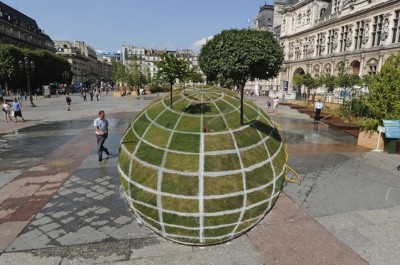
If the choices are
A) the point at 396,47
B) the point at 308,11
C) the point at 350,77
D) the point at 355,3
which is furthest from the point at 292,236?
the point at 308,11

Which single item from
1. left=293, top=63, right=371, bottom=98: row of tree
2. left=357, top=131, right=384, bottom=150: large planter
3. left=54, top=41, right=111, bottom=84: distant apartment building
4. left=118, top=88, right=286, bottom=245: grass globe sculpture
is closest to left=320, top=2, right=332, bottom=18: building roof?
left=293, top=63, right=371, bottom=98: row of tree

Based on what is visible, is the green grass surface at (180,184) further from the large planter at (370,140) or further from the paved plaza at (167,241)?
the large planter at (370,140)

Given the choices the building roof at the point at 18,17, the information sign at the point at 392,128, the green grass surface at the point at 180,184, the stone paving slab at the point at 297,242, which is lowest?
the stone paving slab at the point at 297,242

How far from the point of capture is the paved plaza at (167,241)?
17.8ft

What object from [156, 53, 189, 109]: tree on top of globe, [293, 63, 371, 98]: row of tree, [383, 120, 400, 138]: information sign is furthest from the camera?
[293, 63, 371, 98]: row of tree

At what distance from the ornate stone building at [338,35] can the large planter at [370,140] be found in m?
29.2

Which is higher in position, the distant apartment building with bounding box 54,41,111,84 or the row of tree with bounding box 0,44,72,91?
the distant apartment building with bounding box 54,41,111,84

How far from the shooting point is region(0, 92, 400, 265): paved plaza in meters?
5.44

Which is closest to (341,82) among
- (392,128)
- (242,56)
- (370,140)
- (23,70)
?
(370,140)

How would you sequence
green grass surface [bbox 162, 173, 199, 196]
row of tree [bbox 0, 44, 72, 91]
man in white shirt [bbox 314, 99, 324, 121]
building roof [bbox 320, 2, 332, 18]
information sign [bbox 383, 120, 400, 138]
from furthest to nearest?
1. building roof [bbox 320, 2, 332, 18]
2. row of tree [bbox 0, 44, 72, 91]
3. man in white shirt [bbox 314, 99, 324, 121]
4. information sign [bbox 383, 120, 400, 138]
5. green grass surface [bbox 162, 173, 199, 196]

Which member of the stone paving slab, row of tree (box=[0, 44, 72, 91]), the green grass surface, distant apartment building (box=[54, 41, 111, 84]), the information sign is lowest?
the stone paving slab

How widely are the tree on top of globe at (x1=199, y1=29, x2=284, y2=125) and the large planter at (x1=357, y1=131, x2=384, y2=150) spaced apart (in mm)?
13038

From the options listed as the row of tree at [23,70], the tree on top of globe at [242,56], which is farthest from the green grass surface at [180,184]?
the row of tree at [23,70]

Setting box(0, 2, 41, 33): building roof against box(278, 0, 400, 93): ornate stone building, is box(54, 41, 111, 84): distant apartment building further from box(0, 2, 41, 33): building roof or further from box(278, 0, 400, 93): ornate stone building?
box(278, 0, 400, 93): ornate stone building
